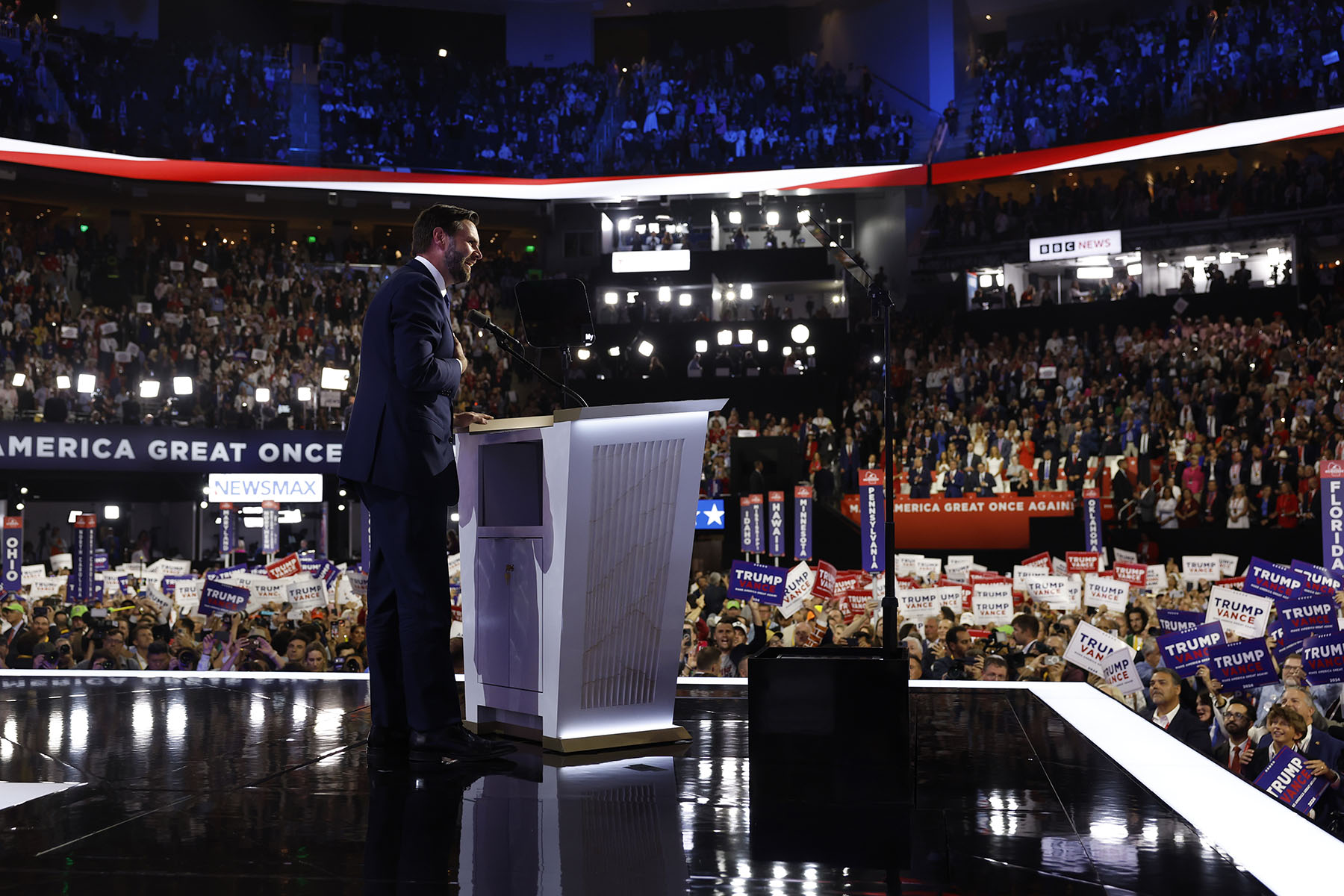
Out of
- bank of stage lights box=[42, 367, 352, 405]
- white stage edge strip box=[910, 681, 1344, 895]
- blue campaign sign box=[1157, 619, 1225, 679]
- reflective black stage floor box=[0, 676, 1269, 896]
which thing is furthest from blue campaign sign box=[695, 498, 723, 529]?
reflective black stage floor box=[0, 676, 1269, 896]

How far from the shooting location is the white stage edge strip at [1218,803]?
1856 mm

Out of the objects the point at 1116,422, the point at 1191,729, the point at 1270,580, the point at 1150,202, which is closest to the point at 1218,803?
the point at 1191,729

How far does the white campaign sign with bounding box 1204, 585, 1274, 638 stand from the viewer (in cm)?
657

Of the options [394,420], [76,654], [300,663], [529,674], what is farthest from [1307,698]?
[76,654]

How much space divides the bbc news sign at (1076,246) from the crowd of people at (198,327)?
29.6 feet

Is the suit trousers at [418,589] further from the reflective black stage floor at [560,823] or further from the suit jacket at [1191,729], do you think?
the suit jacket at [1191,729]

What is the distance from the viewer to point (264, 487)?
1580 centimetres

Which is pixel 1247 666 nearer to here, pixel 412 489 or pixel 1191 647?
pixel 1191 647

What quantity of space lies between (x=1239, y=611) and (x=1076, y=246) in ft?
46.8

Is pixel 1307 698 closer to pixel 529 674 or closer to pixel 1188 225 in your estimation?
pixel 529 674

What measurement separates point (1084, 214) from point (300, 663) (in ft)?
55.3

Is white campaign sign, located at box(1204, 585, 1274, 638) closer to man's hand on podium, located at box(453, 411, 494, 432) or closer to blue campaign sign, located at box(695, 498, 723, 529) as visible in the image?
man's hand on podium, located at box(453, 411, 494, 432)

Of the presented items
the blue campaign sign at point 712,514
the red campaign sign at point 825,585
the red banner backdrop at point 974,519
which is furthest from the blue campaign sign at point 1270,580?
the blue campaign sign at point 712,514

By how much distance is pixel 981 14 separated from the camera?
22.0m
